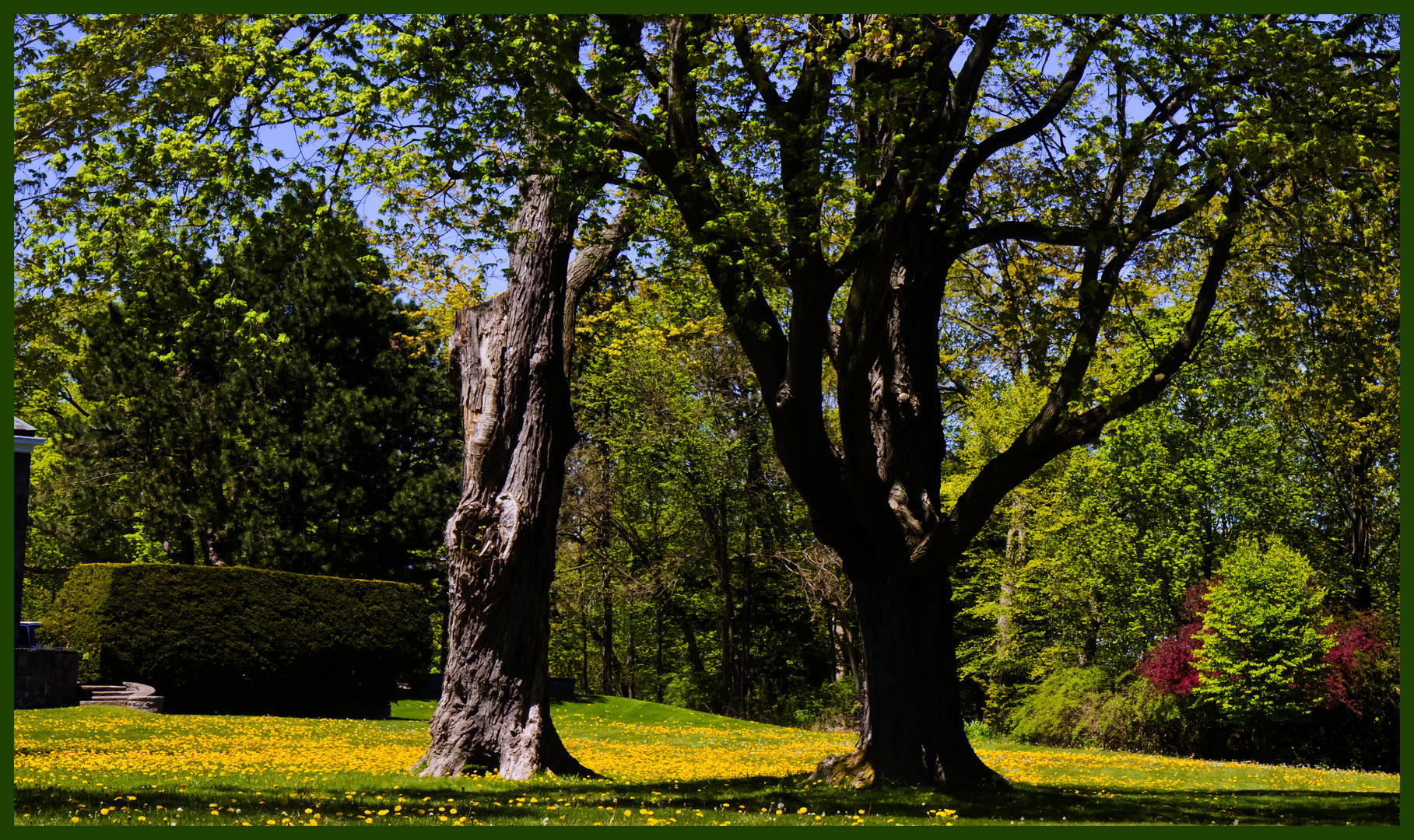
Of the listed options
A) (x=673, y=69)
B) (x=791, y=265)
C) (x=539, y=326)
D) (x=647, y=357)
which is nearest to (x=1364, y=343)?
(x=791, y=265)

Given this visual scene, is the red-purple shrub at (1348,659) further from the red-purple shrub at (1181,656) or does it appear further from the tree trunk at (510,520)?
the tree trunk at (510,520)

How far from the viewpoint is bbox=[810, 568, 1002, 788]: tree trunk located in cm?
1141

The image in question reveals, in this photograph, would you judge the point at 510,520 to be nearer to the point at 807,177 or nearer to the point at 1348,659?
the point at 807,177

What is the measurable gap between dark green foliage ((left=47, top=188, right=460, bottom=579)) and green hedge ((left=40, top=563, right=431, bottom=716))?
525cm

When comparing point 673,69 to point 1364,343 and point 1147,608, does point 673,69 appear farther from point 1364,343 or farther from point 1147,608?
point 1147,608

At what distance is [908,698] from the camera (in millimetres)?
11555

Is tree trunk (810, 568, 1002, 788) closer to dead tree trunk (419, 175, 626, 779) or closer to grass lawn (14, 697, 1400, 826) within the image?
grass lawn (14, 697, 1400, 826)

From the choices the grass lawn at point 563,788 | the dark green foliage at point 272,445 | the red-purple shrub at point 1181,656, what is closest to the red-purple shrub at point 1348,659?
the red-purple shrub at point 1181,656

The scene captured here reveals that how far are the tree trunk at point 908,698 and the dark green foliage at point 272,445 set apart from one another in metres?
22.2

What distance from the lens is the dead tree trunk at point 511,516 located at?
12.4 metres

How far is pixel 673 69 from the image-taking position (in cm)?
1104

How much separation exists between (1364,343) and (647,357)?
873 inches

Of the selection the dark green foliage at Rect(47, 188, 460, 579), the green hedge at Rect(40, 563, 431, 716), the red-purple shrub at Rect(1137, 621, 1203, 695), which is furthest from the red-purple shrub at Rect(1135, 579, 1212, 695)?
the dark green foliage at Rect(47, 188, 460, 579)

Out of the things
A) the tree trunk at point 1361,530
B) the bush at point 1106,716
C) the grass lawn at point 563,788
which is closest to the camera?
the grass lawn at point 563,788
